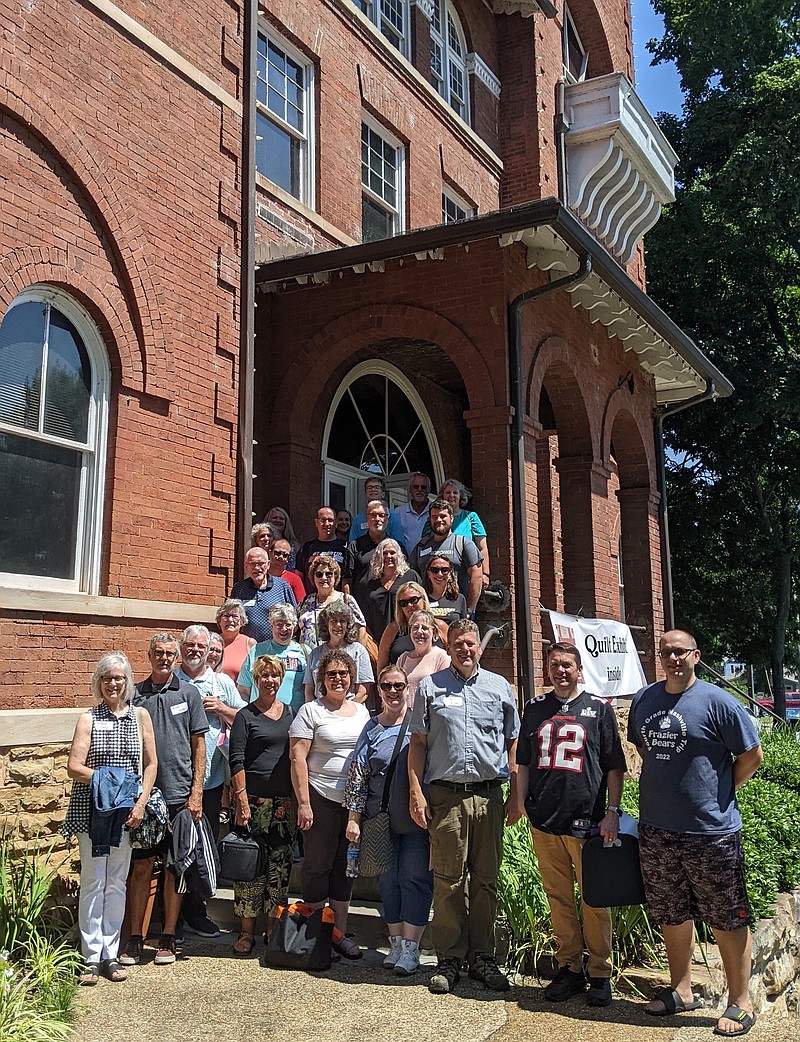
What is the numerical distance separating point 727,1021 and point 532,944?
118cm

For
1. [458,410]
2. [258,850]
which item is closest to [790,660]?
[458,410]

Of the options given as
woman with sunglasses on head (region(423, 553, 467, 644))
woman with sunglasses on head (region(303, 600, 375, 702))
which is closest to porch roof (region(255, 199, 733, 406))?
woman with sunglasses on head (region(423, 553, 467, 644))

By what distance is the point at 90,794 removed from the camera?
5375 mm

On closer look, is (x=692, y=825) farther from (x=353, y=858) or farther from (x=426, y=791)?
(x=353, y=858)

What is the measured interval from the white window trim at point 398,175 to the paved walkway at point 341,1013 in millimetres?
10410

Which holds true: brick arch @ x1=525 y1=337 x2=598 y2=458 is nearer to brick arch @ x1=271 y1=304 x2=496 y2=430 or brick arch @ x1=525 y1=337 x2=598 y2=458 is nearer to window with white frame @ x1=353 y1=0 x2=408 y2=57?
brick arch @ x1=271 y1=304 x2=496 y2=430

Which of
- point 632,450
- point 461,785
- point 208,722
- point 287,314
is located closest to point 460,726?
point 461,785

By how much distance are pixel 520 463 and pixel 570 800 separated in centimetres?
460

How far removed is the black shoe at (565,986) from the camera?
16.8 feet

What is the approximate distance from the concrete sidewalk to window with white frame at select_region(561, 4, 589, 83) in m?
17.0

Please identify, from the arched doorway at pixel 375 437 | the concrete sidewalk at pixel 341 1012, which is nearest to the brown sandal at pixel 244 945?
the concrete sidewalk at pixel 341 1012

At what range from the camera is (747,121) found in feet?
77.2

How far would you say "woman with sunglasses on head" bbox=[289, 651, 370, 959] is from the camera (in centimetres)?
552

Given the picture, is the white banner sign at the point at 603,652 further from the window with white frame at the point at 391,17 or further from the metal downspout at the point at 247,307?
the window with white frame at the point at 391,17
